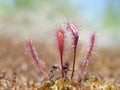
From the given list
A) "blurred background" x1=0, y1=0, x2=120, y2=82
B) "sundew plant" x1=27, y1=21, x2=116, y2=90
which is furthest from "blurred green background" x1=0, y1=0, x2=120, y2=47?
"sundew plant" x1=27, y1=21, x2=116, y2=90

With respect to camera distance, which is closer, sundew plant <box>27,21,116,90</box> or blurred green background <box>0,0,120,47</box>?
sundew plant <box>27,21,116,90</box>

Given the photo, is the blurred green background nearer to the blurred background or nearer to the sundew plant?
the blurred background

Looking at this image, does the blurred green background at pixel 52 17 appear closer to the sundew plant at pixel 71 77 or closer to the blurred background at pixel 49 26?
the blurred background at pixel 49 26

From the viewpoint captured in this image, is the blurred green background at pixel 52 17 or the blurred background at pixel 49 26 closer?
the blurred background at pixel 49 26

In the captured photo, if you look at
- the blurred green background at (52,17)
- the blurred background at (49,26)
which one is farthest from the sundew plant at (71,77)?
the blurred green background at (52,17)

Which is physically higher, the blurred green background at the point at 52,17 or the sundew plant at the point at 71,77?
the sundew plant at the point at 71,77

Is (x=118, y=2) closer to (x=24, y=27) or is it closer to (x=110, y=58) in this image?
(x=24, y=27)

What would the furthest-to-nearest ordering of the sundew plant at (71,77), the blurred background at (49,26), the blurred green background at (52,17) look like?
the blurred green background at (52,17) → the blurred background at (49,26) → the sundew plant at (71,77)

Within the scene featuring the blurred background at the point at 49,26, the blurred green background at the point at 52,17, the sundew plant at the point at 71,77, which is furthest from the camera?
the blurred green background at the point at 52,17
